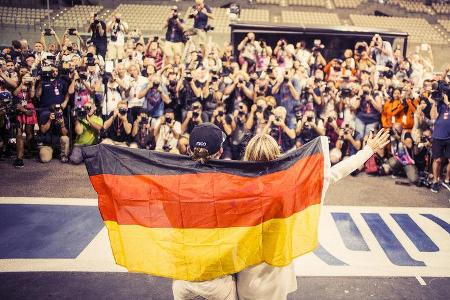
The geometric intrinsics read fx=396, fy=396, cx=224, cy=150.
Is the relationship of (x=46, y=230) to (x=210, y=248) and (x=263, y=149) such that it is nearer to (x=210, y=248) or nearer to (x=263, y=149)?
(x=210, y=248)

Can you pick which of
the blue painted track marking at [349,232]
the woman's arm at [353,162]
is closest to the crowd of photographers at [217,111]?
the blue painted track marking at [349,232]

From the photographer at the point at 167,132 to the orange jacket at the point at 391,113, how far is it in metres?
4.14

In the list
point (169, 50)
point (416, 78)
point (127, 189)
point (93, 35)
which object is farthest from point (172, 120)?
point (416, 78)

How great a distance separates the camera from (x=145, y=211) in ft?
8.86

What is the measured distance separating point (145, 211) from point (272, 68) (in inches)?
257

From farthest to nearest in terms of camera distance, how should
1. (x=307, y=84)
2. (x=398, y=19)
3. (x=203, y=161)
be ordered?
(x=398, y=19) → (x=307, y=84) → (x=203, y=161)

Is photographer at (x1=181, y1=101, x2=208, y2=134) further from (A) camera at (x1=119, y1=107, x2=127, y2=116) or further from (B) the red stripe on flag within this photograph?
(B) the red stripe on flag

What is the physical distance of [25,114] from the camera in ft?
26.0

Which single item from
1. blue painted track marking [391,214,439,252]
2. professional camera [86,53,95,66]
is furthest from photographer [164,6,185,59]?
blue painted track marking [391,214,439,252]

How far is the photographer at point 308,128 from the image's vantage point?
780 cm

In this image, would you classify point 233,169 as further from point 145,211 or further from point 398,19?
point 398,19

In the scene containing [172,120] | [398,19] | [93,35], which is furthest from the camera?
[398,19]

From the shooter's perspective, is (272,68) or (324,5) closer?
(272,68)

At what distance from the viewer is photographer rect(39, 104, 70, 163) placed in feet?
26.1
